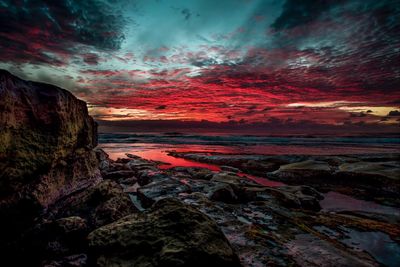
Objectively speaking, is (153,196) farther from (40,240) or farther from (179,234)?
(179,234)

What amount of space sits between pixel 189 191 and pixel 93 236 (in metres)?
3.97

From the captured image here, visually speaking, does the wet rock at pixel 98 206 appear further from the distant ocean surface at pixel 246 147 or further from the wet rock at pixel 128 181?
the distant ocean surface at pixel 246 147

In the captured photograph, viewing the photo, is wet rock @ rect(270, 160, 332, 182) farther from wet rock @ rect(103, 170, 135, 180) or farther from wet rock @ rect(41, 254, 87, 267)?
wet rock @ rect(41, 254, 87, 267)

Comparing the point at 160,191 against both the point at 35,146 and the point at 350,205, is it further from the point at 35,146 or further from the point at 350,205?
the point at 350,205

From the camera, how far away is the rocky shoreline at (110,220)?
3.06 m

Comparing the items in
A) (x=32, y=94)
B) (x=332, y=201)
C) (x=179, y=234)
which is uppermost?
(x=32, y=94)

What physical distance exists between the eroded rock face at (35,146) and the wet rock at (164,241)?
1.60 metres

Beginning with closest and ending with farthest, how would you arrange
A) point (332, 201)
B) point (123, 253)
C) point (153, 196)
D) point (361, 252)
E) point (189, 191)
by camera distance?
1. point (123, 253)
2. point (361, 252)
3. point (153, 196)
4. point (189, 191)
5. point (332, 201)

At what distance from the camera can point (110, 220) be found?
4.42 meters

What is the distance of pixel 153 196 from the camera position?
649cm

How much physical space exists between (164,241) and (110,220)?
1.95 meters

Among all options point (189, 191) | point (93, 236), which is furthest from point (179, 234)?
point (189, 191)

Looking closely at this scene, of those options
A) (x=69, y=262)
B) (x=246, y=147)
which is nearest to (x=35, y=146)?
(x=69, y=262)

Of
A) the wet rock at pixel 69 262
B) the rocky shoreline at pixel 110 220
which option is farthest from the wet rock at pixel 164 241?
the wet rock at pixel 69 262
